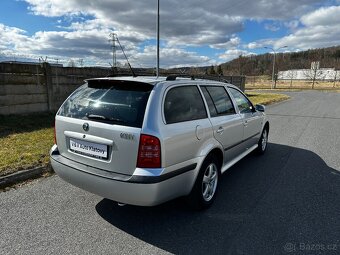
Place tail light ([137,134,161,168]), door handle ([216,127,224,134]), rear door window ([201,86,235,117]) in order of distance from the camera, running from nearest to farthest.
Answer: tail light ([137,134,161,168]), door handle ([216,127,224,134]), rear door window ([201,86,235,117])

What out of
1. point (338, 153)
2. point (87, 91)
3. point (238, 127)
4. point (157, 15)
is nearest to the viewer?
point (87, 91)

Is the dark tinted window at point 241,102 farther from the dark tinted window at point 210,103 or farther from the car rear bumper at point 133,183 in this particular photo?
the car rear bumper at point 133,183

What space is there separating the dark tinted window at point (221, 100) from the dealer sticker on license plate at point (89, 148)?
177cm

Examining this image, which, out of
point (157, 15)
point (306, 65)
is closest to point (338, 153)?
point (157, 15)

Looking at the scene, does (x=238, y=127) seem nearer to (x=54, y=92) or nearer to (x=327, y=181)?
(x=327, y=181)

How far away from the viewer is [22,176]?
14.2 ft

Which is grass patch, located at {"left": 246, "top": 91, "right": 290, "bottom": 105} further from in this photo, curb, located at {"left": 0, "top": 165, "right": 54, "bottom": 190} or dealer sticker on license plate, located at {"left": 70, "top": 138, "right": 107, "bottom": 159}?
dealer sticker on license plate, located at {"left": 70, "top": 138, "right": 107, "bottom": 159}

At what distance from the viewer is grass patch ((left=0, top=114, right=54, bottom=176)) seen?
A: 15.5 feet

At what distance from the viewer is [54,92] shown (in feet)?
30.6

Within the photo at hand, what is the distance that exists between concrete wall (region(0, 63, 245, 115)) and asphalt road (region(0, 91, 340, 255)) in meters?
4.90

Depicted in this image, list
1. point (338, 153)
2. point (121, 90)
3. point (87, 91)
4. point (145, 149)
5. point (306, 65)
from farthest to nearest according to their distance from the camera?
point (306, 65) → point (338, 153) → point (87, 91) → point (121, 90) → point (145, 149)

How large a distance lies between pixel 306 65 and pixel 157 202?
13288 cm

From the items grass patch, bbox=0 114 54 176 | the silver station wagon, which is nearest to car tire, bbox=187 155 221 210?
the silver station wagon

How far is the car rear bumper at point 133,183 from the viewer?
274 centimetres
